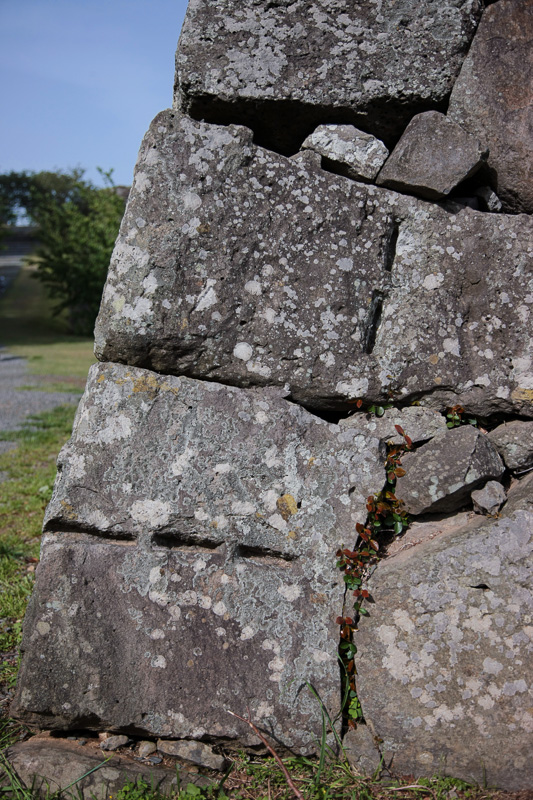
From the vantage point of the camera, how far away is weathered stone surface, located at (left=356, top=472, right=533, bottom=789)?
226 cm

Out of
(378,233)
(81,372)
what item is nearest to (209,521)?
(378,233)

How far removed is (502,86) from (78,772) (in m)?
3.51

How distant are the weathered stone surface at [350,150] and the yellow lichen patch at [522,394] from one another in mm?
1237

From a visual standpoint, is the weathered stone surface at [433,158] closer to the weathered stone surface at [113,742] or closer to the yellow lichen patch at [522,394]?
the yellow lichen patch at [522,394]

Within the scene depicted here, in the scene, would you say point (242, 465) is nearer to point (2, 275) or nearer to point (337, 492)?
point (337, 492)

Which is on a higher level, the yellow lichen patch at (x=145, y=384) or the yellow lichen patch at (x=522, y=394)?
A: the yellow lichen patch at (x=145, y=384)

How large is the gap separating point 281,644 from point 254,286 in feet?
5.05

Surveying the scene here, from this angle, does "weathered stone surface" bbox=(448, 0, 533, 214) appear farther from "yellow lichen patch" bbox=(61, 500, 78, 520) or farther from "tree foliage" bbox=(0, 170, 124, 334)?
"tree foliage" bbox=(0, 170, 124, 334)

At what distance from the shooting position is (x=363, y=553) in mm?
2525

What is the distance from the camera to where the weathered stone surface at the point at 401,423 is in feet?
9.06

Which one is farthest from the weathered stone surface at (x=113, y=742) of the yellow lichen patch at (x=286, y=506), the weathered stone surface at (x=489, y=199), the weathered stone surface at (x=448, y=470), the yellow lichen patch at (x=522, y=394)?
the weathered stone surface at (x=489, y=199)

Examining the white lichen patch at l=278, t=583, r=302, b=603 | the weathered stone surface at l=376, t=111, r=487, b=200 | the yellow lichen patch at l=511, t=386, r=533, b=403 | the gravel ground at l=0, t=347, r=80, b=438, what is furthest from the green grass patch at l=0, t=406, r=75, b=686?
the weathered stone surface at l=376, t=111, r=487, b=200

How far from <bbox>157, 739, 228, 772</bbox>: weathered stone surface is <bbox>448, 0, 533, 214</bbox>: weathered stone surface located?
9.60 ft

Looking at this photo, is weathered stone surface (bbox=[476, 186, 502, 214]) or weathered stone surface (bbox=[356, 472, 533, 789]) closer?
weathered stone surface (bbox=[356, 472, 533, 789])
